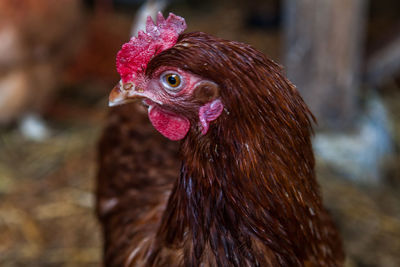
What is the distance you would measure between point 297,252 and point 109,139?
42.3 inches

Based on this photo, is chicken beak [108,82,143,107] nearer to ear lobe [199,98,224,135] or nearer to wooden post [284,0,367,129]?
ear lobe [199,98,224,135]

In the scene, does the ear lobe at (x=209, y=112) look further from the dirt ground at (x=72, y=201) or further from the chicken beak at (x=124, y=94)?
the dirt ground at (x=72, y=201)

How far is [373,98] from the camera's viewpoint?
353 centimetres

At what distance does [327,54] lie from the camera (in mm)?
2945

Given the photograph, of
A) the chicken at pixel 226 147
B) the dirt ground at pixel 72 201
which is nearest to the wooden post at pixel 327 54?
the dirt ground at pixel 72 201

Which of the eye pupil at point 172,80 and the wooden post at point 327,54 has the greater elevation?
the wooden post at point 327,54

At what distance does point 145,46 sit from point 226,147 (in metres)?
0.33

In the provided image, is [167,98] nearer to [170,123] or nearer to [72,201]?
[170,123]

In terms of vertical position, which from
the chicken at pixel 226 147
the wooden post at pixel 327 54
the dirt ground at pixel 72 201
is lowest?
the dirt ground at pixel 72 201

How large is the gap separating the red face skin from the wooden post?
6.40ft

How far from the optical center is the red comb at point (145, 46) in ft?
3.80

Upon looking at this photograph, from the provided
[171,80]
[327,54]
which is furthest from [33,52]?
[171,80]

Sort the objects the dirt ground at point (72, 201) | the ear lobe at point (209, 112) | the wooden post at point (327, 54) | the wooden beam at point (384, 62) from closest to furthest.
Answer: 1. the ear lobe at point (209, 112)
2. the dirt ground at point (72, 201)
3. the wooden post at point (327, 54)
4. the wooden beam at point (384, 62)

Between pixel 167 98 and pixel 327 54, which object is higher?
pixel 327 54
